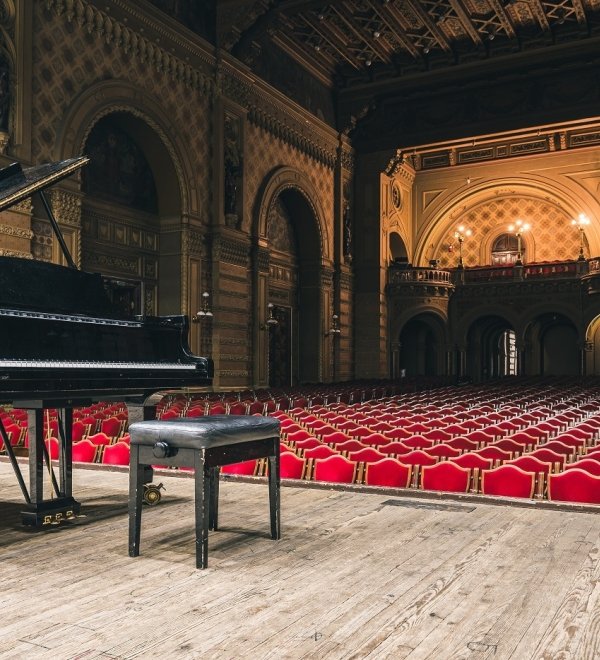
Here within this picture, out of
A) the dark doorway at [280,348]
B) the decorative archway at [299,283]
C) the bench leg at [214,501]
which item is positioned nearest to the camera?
the bench leg at [214,501]

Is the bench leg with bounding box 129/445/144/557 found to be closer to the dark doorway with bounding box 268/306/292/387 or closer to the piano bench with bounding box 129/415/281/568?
the piano bench with bounding box 129/415/281/568

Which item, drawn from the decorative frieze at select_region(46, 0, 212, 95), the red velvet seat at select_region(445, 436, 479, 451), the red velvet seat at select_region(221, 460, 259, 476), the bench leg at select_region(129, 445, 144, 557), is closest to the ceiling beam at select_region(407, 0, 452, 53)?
the decorative frieze at select_region(46, 0, 212, 95)

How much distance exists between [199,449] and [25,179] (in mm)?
2576

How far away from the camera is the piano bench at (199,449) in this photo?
10.5ft

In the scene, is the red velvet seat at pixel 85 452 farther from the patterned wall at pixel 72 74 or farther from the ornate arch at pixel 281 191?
the ornate arch at pixel 281 191

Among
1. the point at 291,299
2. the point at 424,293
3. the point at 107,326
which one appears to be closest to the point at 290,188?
the point at 291,299

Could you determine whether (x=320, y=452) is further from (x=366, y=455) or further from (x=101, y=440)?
(x=101, y=440)

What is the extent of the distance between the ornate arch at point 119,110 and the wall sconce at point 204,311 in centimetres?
219

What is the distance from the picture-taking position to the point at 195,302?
18.5 meters

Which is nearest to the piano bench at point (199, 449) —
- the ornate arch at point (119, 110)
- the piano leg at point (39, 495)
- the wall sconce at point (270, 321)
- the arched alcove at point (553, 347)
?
the piano leg at point (39, 495)

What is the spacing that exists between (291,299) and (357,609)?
72.5 ft

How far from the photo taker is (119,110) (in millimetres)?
16016

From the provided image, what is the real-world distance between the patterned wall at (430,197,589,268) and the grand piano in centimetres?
2812

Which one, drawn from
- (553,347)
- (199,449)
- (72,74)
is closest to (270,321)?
(72,74)
